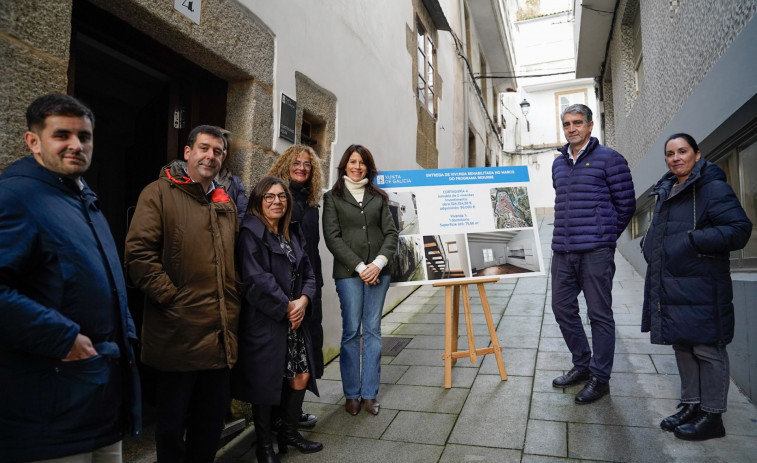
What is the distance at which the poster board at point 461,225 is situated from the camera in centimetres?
349

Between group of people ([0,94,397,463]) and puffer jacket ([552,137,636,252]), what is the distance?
1.26 m

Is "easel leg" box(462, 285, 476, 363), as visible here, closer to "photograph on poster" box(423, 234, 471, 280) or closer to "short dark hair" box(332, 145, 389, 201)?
"photograph on poster" box(423, 234, 471, 280)

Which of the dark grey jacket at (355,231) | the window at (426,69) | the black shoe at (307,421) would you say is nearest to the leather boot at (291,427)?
the black shoe at (307,421)

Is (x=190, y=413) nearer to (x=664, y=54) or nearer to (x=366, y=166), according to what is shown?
(x=366, y=166)

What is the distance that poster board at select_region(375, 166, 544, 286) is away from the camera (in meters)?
3.49

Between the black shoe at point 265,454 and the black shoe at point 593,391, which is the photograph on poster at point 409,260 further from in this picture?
the black shoe at point 265,454

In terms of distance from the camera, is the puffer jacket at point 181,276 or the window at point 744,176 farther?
the window at point 744,176

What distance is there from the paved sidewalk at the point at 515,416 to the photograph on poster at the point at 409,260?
2.86 feet

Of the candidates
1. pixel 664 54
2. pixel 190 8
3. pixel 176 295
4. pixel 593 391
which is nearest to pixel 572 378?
pixel 593 391

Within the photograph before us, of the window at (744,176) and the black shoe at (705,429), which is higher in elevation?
the window at (744,176)

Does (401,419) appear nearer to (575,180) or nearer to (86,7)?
(575,180)

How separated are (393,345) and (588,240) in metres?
2.30

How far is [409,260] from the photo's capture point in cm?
343

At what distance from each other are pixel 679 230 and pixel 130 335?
2804 millimetres
